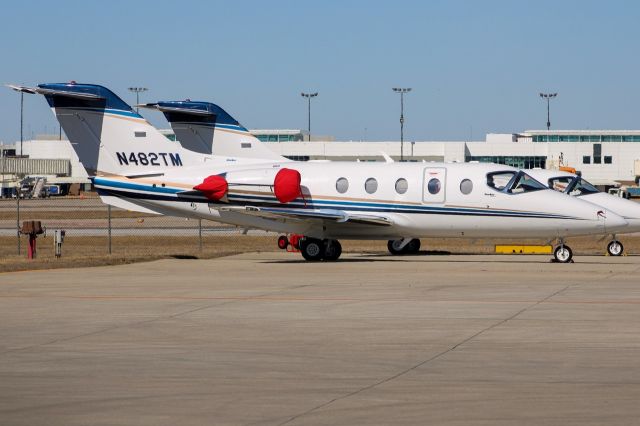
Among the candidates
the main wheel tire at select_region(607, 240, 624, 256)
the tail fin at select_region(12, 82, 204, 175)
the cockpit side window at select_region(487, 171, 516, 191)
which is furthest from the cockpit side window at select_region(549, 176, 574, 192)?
the tail fin at select_region(12, 82, 204, 175)

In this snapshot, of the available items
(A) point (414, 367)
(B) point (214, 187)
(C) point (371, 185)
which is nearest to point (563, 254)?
(C) point (371, 185)

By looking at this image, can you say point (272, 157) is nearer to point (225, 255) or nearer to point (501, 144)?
point (225, 255)

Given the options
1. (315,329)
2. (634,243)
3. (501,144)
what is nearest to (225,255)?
(634,243)

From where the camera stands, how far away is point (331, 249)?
3098 centimetres

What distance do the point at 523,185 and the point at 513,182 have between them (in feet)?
0.88

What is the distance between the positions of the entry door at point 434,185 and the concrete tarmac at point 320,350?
533 cm

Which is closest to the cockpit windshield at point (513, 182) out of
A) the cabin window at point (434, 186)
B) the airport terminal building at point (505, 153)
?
the cabin window at point (434, 186)

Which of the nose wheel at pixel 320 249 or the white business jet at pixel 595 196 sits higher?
the white business jet at pixel 595 196

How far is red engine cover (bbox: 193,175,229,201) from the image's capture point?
101 ft

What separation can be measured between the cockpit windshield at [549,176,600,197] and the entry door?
12.9 feet

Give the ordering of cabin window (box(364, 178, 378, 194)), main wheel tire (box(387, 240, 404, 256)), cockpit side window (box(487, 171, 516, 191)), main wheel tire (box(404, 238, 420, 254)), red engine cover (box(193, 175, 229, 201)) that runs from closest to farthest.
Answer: cockpit side window (box(487, 171, 516, 191)), cabin window (box(364, 178, 378, 194)), red engine cover (box(193, 175, 229, 201)), main wheel tire (box(387, 240, 404, 256)), main wheel tire (box(404, 238, 420, 254))

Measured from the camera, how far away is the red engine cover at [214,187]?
3088 cm

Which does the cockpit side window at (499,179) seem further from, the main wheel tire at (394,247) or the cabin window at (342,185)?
the main wheel tire at (394,247)

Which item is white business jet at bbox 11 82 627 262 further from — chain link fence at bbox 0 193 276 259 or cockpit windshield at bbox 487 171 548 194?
chain link fence at bbox 0 193 276 259
